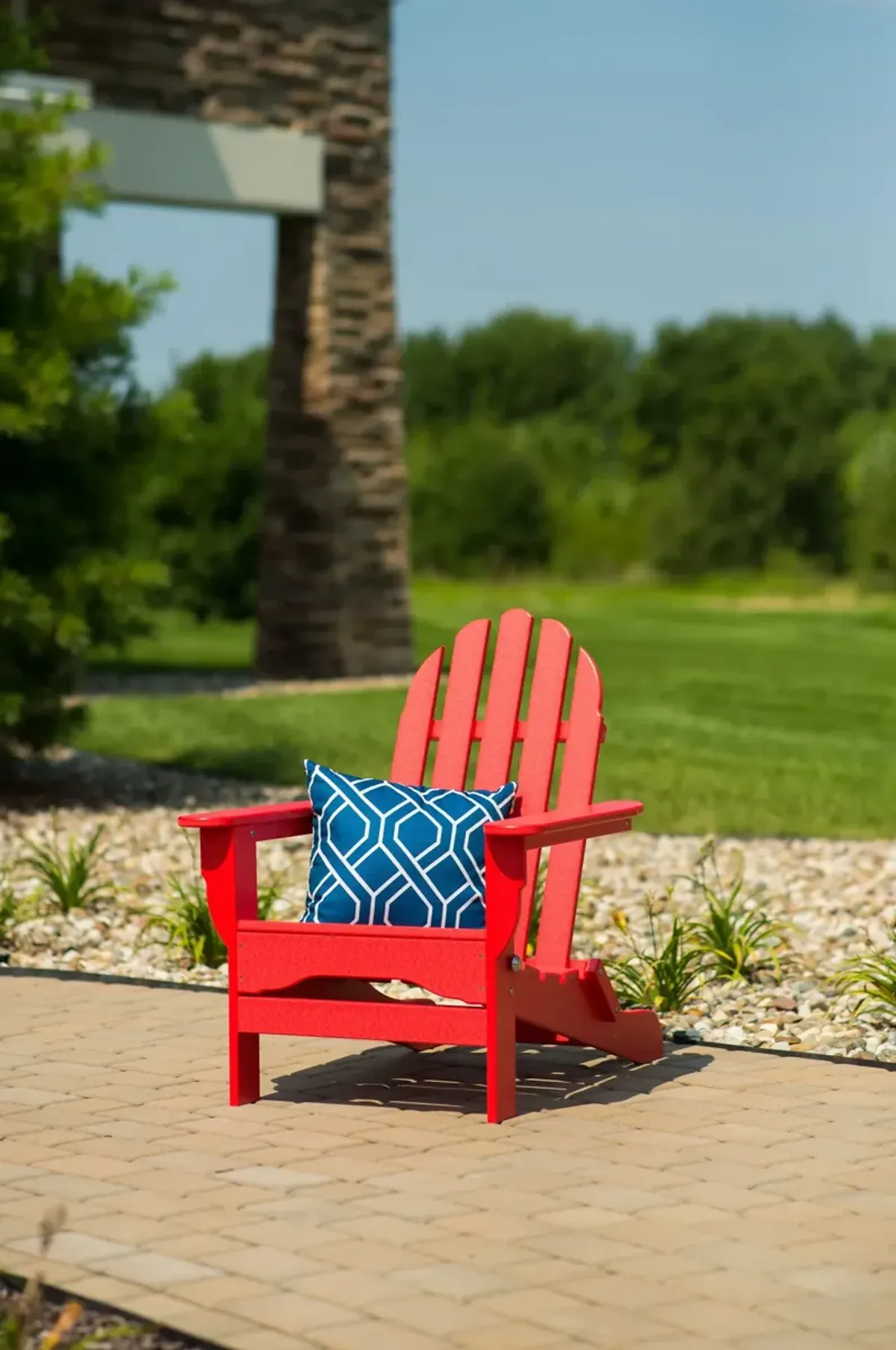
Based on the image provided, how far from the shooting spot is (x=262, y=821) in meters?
4.41

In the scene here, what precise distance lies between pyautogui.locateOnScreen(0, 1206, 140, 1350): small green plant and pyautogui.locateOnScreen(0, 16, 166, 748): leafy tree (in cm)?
599

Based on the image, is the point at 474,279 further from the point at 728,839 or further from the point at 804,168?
the point at 728,839

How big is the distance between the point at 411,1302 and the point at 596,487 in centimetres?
4132

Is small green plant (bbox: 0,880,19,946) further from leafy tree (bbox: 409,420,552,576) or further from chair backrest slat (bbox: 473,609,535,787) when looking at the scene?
leafy tree (bbox: 409,420,552,576)

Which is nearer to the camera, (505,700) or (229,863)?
(229,863)

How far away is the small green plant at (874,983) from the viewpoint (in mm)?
5043

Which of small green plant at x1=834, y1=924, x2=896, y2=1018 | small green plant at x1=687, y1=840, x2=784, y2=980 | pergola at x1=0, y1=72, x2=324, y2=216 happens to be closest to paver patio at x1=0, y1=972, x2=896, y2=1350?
small green plant at x1=834, y1=924, x2=896, y2=1018

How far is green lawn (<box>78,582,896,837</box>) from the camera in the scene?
9.62 metres

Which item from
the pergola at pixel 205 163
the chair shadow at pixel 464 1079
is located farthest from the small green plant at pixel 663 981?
the pergola at pixel 205 163

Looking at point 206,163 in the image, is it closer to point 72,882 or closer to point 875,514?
point 72,882

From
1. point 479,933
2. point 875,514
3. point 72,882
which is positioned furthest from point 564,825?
point 875,514

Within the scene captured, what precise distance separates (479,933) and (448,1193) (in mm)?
642

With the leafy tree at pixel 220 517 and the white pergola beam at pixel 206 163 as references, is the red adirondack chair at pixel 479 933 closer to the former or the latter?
the white pergola beam at pixel 206 163

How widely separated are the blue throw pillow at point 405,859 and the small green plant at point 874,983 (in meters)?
1.22
